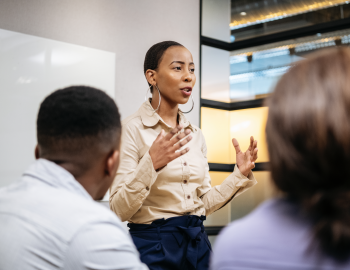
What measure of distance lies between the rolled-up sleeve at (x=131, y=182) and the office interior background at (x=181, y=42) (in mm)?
1134

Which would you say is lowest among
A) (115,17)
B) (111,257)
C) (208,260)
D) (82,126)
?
(208,260)

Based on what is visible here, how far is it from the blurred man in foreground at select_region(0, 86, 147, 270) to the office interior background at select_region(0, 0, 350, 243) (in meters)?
1.65

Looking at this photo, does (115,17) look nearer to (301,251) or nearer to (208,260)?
(208,260)

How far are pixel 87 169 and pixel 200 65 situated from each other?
2.91 metres

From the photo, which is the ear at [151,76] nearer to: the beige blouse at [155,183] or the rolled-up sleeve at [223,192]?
the beige blouse at [155,183]

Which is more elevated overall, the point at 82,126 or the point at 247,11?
the point at 247,11

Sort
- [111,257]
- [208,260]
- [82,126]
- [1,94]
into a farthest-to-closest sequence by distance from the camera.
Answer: [1,94]
[208,260]
[82,126]
[111,257]

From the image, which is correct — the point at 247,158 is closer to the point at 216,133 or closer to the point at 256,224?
the point at 256,224

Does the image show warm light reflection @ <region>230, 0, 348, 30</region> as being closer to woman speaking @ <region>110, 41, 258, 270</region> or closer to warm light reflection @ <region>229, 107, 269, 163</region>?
warm light reflection @ <region>229, 107, 269, 163</region>

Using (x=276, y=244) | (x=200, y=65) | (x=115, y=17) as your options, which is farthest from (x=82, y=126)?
(x=200, y=65)

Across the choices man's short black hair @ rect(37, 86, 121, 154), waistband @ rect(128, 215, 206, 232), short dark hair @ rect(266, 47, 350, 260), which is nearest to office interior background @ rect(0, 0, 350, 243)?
waistband @ rect(128, 215, 206, 232)

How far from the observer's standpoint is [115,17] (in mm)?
3039

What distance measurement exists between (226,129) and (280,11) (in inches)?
49.4

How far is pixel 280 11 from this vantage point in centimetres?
359
